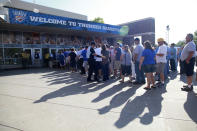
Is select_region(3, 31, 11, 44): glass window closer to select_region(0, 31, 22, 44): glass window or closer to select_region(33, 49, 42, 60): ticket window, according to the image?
select_region(0, 31, 22, 44): glass window

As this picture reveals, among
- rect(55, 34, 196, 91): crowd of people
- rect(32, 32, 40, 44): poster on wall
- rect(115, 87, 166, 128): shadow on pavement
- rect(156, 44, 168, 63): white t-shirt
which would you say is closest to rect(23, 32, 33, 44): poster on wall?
rect(32, 32, 40, 44): poster on wall

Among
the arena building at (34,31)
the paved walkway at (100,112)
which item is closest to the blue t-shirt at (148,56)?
the paved walkway at (100,112)

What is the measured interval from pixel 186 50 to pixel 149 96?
192 centimetres

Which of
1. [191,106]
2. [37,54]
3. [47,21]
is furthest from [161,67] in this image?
[37,54]

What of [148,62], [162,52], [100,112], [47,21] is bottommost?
[100,112]

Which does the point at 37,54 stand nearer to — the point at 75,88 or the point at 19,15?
the point at 19,15

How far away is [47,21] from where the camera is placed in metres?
12.8

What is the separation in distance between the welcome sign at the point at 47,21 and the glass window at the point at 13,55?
4457 millimetres

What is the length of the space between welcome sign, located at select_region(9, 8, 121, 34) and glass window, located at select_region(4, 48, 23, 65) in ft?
14.6

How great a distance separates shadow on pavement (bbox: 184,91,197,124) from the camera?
2.98 metres

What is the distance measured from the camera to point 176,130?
2482mm

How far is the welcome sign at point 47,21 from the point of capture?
36.3 feet

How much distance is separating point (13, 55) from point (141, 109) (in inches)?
579

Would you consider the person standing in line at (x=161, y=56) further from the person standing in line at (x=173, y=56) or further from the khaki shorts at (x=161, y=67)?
the person standing in line at (x=173, y=56)
